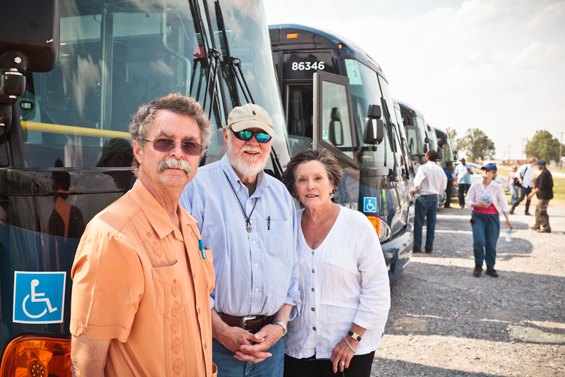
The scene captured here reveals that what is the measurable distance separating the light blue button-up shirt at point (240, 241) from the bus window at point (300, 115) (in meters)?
3.59

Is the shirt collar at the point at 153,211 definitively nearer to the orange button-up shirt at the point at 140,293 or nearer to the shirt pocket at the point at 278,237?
the orange button-up shirt at the point at 140,293

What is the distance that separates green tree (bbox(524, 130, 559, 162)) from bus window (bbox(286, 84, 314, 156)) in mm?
123658

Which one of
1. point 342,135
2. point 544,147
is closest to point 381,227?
point 342,135

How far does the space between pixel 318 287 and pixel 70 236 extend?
1.25 m

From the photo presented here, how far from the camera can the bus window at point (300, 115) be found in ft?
18.5

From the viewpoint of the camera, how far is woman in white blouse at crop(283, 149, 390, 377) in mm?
2188

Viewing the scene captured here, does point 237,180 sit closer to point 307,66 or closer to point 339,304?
point 339,304

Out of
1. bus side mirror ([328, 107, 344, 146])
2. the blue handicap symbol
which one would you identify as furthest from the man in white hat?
bus side mirror ([328, 107, 344, 146])

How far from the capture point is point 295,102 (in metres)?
→ 5.76

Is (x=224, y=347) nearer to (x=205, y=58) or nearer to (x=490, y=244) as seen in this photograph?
(x=205, y=58)

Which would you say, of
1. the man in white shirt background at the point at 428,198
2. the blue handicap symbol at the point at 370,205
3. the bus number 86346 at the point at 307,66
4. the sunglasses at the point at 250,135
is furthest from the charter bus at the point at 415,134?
the sunglasses at the point at 250,135

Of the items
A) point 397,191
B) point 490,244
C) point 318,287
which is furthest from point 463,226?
point 318,287

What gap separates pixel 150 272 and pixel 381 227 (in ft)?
13.8

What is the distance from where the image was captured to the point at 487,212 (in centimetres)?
659
